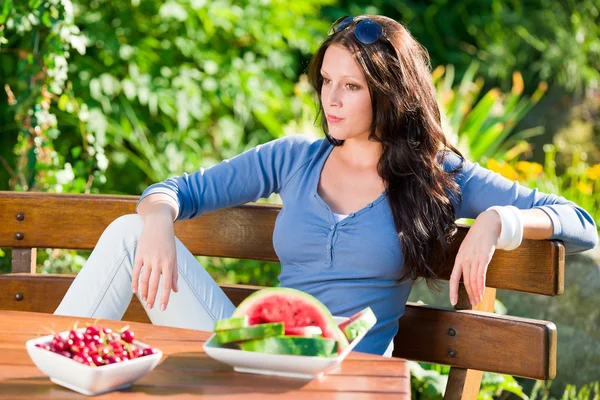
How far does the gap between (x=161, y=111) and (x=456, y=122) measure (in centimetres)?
171

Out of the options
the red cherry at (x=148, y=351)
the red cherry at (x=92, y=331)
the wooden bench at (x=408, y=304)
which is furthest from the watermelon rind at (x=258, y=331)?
the wooden bench at (x=408, y=304)

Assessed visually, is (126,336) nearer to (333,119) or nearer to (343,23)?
(333,119)

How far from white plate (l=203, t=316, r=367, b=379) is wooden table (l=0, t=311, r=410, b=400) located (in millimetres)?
15

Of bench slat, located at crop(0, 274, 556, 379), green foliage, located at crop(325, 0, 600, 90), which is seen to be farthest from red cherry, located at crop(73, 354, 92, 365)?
green foliage, located at crop(325, 0, 600, 90)

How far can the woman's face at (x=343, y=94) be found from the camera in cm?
266

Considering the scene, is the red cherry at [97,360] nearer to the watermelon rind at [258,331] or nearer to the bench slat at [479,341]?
the watermelon rind at [258,331]

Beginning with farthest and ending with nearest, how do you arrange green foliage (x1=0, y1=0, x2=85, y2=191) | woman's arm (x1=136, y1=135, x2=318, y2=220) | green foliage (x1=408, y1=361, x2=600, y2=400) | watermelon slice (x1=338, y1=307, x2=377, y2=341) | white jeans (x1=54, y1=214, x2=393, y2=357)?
green foliage (x1=0, y1=0, x2=85, y2=191), green foliage (x1=408, y1=361, x2=600, y2=400), woman's arm (x1=136, y1=135, x2=318, y2=220), white jeans (x1=54, y1=214, x2=393, y2=357), watermelon slice (x1=338, y1=307, x2=377, y2=341)

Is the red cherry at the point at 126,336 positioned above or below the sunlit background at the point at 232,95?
below

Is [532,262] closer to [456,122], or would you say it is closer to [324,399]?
[324,399]

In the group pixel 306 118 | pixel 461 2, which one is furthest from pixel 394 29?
pixel 461 2

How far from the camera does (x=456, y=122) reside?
535 cm

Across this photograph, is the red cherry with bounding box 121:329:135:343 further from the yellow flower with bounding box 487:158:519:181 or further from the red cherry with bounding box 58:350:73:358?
the yellow flower with bounding box 487:158:519:181

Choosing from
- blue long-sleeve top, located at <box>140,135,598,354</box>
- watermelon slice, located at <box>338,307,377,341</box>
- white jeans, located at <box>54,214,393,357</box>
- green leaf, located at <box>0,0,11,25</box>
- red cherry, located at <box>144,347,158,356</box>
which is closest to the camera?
red cherry, located at <box>144,347,158,356</box>

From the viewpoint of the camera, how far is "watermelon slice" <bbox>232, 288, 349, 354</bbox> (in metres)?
1.94
